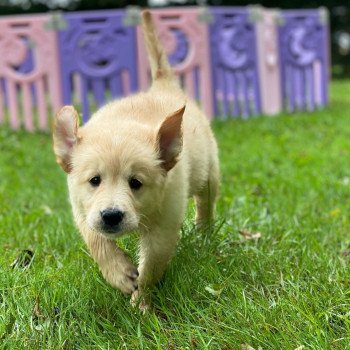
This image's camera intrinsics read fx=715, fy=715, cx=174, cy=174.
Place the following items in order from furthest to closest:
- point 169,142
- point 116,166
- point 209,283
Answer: point 209,283
point 169,142
point 116,166

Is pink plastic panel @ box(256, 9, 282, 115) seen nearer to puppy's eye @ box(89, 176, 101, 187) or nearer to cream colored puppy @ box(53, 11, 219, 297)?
cream colored puppy @ box(53, 11, 219, 297)

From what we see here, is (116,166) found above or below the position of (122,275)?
above

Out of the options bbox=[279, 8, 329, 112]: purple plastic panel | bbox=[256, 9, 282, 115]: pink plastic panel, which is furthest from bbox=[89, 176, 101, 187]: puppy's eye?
bbox=[279, 8, 329, 112]: purple plastic panel

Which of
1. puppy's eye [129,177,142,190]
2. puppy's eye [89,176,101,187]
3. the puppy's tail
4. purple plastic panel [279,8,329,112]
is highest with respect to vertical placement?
the puppy's tail

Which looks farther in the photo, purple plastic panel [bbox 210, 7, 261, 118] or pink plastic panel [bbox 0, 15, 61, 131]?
purple plastic panel [bbox 210, 7, 261, 118]

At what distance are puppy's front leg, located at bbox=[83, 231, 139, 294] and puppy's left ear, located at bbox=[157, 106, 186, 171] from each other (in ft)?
1.33

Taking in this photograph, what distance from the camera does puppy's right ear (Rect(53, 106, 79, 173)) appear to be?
9.43ft

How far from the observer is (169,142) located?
9.48 ft

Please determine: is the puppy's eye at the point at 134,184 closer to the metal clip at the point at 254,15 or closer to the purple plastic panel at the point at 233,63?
the purple plastic panel at the point at 233,63

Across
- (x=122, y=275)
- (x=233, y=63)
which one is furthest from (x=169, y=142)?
(x=233, y=63)

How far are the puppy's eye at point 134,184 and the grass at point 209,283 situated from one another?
0.46 m

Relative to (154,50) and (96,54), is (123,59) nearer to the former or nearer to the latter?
(96,54)

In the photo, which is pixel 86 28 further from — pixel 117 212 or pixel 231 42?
pixel 117 212

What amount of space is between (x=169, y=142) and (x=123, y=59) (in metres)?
6.27
